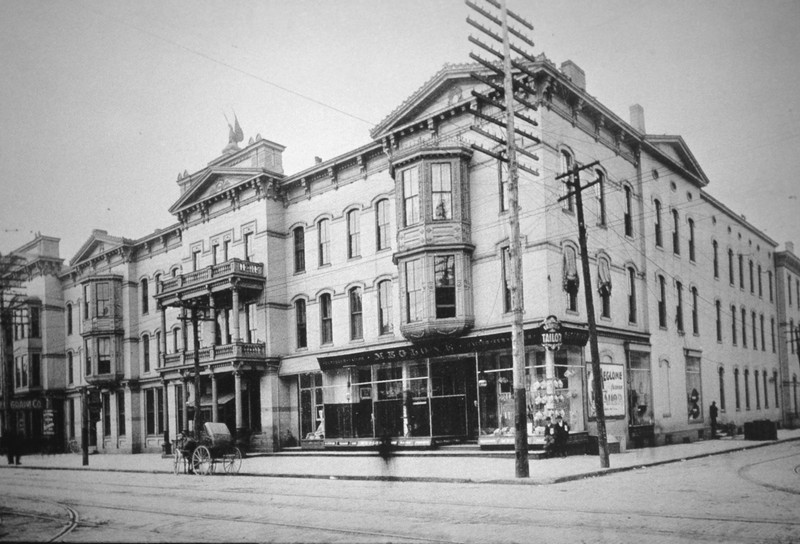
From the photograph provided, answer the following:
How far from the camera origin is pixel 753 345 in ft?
136

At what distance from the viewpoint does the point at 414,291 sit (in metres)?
28.7

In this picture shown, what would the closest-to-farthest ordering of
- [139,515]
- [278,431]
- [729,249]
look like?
[139,515], [278,431], [729,249]

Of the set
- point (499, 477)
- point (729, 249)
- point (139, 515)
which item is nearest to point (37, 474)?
point (139, 515)

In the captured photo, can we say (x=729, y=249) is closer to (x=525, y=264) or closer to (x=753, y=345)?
(x=753, y=345)

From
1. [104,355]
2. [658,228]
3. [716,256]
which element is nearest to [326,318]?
[658,228]

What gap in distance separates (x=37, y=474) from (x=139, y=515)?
15.9 meters

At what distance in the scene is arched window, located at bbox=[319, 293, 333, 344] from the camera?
34.3m

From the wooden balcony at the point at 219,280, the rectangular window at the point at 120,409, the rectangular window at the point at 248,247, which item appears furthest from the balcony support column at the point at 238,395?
the rectangular window at the point at 120,409

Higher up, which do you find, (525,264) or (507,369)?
(525,264)

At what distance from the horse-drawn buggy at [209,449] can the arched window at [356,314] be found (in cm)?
844

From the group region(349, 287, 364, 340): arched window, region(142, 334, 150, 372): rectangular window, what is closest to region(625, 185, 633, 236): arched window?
region(349, 287, 364, 340): arched window

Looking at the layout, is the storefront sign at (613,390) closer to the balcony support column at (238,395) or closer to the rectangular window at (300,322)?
the rectangular window at (300,322)

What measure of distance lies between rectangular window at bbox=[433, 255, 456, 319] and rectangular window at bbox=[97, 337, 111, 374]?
2640cm

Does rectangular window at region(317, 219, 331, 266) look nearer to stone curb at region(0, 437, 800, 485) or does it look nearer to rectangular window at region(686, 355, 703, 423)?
stone curb at region(0, 437, 800, 485)
